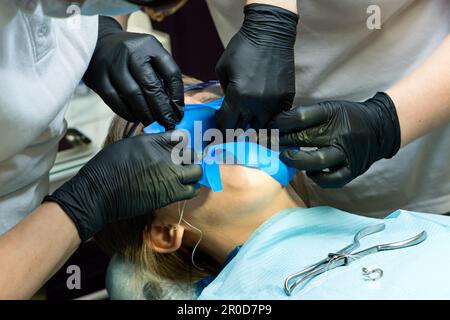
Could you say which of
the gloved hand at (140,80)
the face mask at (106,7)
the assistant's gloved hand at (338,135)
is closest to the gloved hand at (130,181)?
the gloved hand at (140,80)

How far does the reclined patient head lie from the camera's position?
156cm

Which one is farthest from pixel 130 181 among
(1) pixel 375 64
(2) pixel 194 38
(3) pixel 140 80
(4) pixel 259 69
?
(2) pixel 194 38

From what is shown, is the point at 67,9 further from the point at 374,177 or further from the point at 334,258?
the point at 374,177

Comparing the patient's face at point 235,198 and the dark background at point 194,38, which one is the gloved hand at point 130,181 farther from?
the dark background at point 194,38

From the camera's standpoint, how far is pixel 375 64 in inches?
63.0

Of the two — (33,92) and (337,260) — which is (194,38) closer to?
(33,92)

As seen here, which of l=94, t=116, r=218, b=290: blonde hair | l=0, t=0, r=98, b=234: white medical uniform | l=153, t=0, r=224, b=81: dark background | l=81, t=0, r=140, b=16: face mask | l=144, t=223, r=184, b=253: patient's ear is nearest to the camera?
l=81, t=0, r=140, b=16: face mask

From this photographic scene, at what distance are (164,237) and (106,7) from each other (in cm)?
83

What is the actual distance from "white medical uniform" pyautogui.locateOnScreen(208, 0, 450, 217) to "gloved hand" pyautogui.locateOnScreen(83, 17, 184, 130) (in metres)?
0.28

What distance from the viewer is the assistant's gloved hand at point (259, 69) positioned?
1.35 metres

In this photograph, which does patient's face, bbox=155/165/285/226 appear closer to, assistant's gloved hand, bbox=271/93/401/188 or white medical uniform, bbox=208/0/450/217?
assistant's gloved hand, bbox=271/93/401/188

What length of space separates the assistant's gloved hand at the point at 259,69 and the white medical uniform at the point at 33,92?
0.38 m

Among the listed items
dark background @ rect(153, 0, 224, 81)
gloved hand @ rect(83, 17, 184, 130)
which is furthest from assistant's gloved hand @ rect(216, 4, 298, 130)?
dark background @ rect(153, 0, 224, 81)
